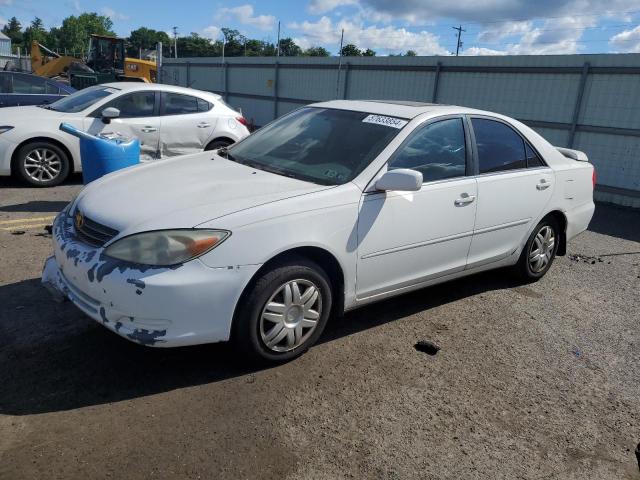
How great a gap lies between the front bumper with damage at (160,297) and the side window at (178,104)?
5.69 m

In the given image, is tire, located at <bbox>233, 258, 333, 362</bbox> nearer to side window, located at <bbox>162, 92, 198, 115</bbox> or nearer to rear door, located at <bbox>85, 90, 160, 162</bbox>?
rear door, located at <bbox>85, 90, 160, 162</bbox>

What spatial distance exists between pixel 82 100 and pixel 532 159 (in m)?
6.50

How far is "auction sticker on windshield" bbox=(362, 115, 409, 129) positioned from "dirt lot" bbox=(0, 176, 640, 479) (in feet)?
4.89

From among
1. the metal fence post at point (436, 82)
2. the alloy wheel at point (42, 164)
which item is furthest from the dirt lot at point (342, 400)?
the metal fence post at point (436, 82)

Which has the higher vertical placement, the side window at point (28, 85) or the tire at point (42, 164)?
the side window at point (28, 85)

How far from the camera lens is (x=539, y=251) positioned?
5148 millimetres

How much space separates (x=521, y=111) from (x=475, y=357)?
8953 millimetres

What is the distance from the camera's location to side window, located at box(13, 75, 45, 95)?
10312 millimetres

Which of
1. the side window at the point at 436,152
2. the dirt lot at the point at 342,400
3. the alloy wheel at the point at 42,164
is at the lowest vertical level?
the dirt lot at the point at 342,400

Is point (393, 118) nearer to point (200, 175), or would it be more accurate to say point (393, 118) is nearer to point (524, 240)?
point (200, 175)

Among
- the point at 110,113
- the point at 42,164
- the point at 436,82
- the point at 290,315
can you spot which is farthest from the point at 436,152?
the point at 436,82

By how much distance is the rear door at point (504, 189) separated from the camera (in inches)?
172

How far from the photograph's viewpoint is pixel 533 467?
2721mm

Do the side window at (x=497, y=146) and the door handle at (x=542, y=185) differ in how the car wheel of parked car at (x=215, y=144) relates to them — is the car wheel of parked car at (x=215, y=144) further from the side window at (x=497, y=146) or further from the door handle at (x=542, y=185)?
the door handle at (x=542, y=185)
